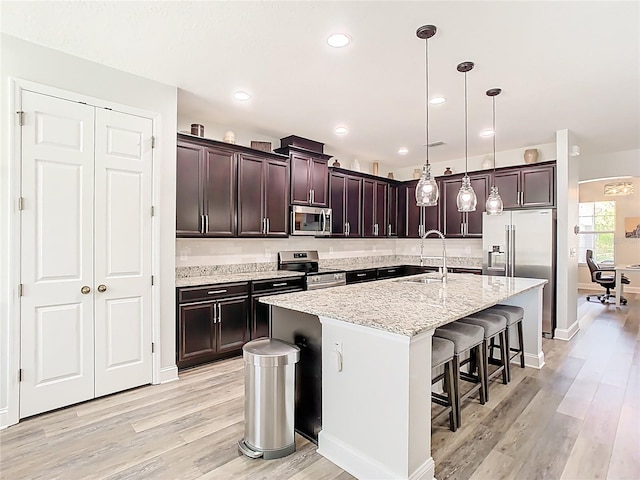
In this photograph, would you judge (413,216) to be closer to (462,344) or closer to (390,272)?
(390,272)

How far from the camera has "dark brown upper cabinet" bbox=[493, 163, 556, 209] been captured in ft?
16.0

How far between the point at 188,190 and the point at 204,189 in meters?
0.18

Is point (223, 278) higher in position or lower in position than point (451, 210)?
lower

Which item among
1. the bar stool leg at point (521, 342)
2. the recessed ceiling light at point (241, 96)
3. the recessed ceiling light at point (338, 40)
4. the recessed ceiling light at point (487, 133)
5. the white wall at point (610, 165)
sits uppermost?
the recessed ceiling light at point (241, 96)

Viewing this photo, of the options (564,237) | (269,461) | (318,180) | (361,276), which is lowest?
(269,461)

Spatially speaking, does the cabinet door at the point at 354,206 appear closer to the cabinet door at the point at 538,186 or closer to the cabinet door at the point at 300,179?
the cabinet door at the point at 300,179

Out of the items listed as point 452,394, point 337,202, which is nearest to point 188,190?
point 337,202

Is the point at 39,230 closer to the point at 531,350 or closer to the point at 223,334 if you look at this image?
the point at 223,334

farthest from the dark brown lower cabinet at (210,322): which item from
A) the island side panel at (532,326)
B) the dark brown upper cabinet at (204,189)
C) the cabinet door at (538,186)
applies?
the cabinet door at (538,186)

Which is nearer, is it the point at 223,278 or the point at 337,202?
the point at 223,278

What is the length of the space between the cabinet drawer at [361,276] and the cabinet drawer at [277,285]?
1005 mm

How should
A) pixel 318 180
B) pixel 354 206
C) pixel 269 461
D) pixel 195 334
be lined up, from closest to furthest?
pixel 269 461 < pixel 195 334 < pixel 318 180 < pixel 354 206

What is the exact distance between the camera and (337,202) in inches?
218

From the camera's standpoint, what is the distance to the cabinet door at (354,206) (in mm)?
5727
